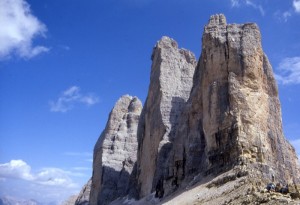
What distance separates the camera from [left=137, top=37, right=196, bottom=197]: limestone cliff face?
65.4 m

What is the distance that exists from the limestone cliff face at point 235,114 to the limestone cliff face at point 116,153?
104 ft

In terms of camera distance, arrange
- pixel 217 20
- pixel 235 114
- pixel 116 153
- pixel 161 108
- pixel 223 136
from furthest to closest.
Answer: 1. pixel 116 153
2. pixel 161 108
3. pixel 217 20
4. pixel 223 136
5. pixel 235 114

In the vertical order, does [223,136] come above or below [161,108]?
below

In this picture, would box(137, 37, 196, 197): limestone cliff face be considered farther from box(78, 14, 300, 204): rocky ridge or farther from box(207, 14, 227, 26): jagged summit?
box(207, 14, 227, 26): jagged summit

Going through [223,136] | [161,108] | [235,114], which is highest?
[161,108]

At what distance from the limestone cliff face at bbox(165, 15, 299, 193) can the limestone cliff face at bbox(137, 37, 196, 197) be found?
10.1 meters

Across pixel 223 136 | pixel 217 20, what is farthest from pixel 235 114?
pixel 217 20

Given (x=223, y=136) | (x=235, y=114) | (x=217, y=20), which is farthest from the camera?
(x=217, y=20)

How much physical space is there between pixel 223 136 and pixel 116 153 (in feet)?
160

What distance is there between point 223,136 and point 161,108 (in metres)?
26.4

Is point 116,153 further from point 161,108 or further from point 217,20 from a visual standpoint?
point 217,20

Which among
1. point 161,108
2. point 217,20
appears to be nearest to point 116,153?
point 161,108

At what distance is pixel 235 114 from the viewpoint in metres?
44.7

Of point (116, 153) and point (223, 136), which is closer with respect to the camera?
point (223, 136)
